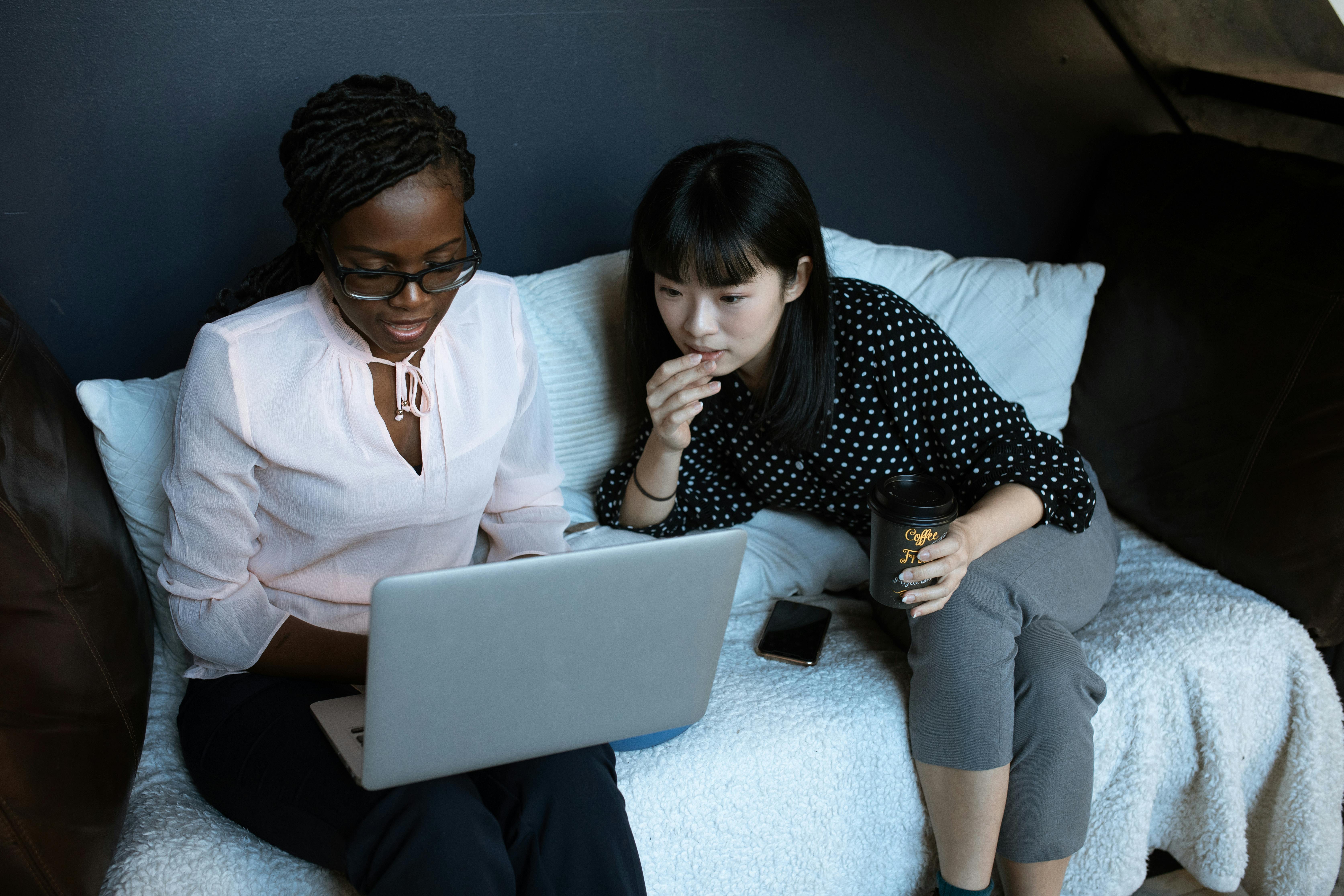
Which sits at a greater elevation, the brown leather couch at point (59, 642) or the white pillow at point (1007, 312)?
the white pillow at point (1007, 312)

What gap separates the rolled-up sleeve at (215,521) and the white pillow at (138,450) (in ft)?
0.47

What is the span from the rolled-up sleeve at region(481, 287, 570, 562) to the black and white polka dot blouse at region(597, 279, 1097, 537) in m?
0.23

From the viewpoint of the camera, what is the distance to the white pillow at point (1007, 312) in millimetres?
1855

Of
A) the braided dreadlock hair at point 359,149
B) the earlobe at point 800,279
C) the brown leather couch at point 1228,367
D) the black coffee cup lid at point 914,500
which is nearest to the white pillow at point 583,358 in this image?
the earlobe at point 800,279

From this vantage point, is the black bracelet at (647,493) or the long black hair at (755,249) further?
the black bracelet at (647,493)

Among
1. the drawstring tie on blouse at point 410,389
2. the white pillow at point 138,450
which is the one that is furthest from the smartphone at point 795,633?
the white pillow at point 138,450

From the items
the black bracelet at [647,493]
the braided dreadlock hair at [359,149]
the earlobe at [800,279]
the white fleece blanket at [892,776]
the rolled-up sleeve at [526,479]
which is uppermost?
the braided dreadlock hair at [359,149]

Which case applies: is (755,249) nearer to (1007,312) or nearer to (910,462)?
(910,462)

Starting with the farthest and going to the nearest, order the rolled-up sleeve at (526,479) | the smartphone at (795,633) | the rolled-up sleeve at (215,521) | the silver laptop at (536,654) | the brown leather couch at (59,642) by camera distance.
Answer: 1. the smartphone at (795,633)
2. the rolled-up sleeve at (526,479)
3. the rolled-up sleeve at (215,521)
4. the brown leather couch at (59,642)
5. the silver laptop at (536,654)

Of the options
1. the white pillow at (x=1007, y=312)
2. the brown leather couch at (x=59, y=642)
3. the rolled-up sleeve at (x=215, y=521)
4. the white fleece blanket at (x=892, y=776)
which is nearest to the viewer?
the brown leather couch at (x=59, y=642)

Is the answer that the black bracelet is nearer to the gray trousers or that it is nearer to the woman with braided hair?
the woman with braided hair

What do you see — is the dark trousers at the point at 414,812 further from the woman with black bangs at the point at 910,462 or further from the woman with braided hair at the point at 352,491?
the woman with black bangs at the point at 910,462

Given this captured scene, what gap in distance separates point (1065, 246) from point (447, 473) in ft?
5.25

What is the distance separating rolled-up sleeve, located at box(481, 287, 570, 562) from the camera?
1.34 metres
